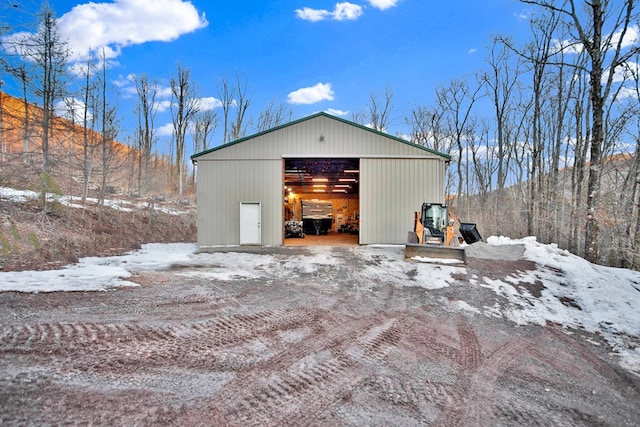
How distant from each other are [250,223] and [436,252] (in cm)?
737

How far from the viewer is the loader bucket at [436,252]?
965 centimetres

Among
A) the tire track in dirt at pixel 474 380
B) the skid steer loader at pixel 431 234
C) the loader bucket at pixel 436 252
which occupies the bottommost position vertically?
the tire track in dirt at pixel 474 380

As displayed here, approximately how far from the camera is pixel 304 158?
1359cm

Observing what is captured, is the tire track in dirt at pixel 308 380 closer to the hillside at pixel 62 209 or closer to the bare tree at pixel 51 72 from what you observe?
the hillside at pixel 62 209

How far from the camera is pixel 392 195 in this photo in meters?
13.5

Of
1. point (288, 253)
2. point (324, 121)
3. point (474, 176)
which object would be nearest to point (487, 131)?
point (474, 176)

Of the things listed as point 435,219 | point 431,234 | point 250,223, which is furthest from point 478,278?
point 250,223

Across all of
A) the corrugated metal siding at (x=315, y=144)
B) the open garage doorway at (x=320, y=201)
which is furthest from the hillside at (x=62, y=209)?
the open garage doorway at (x=320, y=201)

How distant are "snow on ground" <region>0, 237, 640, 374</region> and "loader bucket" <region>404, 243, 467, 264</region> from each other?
0.46 metres

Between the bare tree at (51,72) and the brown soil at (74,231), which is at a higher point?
the bare tree at (51,72)

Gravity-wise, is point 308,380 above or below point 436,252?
below

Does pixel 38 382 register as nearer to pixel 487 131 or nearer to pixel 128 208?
pixel 128 208

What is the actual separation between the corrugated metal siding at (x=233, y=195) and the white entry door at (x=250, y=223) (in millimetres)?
173

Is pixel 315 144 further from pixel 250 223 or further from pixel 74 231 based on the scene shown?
pixel 74 231
